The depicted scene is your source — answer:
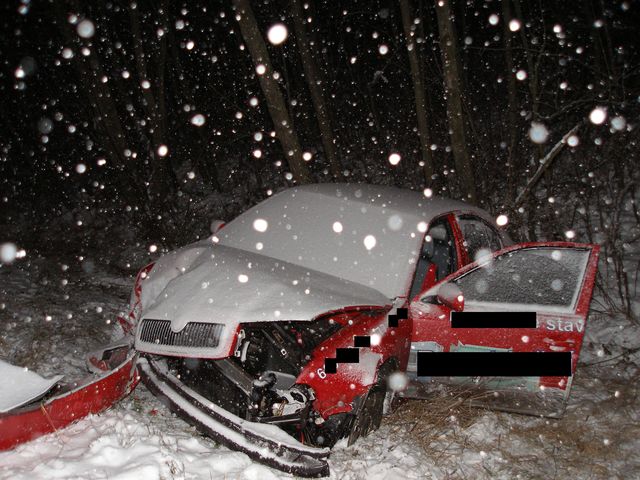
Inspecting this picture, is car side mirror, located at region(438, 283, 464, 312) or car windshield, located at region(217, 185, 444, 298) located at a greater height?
car windshield, located at region(217, 185, 444, 298)

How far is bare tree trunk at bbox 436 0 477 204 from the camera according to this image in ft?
23.0

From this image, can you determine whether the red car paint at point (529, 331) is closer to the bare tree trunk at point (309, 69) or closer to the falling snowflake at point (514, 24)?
the bare tree trunk at point (309, 69)

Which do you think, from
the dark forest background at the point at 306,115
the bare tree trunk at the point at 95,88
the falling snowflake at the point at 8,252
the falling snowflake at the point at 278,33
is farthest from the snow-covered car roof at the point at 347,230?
the falling snowflake at the point at 278,33

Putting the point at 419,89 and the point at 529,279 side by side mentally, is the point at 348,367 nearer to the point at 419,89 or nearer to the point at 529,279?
the point at 529,279

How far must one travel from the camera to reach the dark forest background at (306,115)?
718 centimetres

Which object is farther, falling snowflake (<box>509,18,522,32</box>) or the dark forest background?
falling snowflake (<box>509,18,522,32</box>)

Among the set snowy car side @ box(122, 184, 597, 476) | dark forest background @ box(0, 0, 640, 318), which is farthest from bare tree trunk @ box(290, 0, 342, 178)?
snowy car side @ box(122, 184, 597, 476)

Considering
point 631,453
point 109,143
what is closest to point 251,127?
point 109,143

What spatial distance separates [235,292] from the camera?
9.97ft

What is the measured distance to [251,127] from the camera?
44.2 feet

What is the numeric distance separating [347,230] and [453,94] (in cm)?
419

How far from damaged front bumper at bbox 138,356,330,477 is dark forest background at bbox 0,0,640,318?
4578mm

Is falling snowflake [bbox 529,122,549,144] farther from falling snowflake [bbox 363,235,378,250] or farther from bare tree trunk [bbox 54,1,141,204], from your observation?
bare tree trunk [bbox 54,1,141,204]

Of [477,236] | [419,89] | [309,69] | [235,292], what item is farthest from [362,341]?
[309,69]
